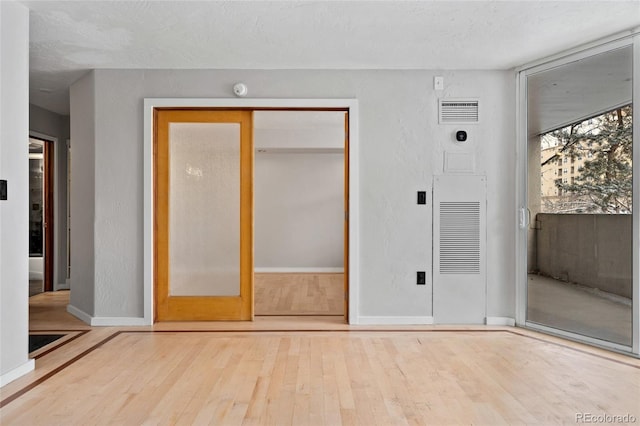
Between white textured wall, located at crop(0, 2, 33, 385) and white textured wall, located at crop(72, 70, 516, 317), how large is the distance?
134 centimetres

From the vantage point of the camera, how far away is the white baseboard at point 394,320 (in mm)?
4500

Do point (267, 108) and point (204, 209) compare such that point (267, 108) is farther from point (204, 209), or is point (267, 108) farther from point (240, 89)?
point (204, 209)

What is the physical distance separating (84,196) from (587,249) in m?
4.47

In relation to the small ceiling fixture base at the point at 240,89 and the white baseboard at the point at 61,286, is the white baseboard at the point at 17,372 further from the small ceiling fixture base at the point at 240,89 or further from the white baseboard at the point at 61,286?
the white baseboard at the point at 61,286

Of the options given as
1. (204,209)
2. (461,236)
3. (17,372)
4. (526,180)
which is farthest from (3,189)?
(526,180)

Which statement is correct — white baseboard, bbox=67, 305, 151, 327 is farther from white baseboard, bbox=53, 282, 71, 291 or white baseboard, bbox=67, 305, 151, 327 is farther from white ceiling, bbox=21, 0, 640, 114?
white baseboard, bbox=53, 282, 71, 291

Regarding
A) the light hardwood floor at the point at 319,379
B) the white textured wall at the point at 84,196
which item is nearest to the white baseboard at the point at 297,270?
the white textured wall at the point at 84,196

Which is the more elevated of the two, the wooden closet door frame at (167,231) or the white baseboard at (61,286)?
the wooden closet door frame at (167,231)

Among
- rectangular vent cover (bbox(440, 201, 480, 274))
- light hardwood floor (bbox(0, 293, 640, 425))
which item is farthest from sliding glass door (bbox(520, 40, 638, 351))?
rectangular vent cover (bbox(440, 201, 480, 274))

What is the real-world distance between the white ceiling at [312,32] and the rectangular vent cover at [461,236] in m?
1.30

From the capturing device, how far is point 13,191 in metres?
3.03

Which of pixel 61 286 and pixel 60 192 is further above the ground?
pixel 60 192

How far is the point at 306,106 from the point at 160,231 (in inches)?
71.0

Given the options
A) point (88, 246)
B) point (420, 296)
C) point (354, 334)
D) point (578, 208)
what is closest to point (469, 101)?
point (578, 208)
